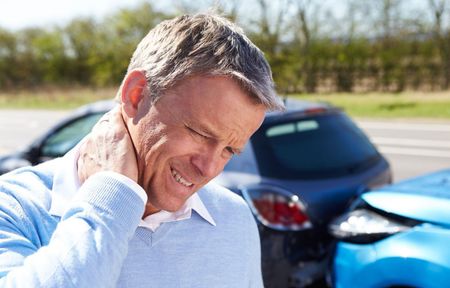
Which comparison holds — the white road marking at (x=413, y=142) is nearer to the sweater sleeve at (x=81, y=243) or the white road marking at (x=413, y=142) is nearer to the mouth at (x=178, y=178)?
the mouth at (x=178, y=178)

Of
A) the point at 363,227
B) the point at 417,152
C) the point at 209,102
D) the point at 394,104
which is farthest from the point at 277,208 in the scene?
the point at 394,104

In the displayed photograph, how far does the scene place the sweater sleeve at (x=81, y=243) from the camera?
965 mm

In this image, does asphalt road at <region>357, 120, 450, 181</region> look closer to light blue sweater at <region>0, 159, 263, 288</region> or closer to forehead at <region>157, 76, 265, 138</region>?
light blue sweater at <region>0, 159, 263, 288</region>

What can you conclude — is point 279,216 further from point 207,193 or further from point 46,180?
point 46,180

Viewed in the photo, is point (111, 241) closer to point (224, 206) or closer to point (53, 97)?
point (224, 206)

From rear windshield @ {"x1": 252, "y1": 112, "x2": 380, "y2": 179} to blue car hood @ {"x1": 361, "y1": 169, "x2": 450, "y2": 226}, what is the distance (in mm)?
552

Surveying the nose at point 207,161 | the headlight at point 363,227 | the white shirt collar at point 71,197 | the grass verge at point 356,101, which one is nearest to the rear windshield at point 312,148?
the headlight at point 363,227

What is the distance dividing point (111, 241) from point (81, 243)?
0.06m

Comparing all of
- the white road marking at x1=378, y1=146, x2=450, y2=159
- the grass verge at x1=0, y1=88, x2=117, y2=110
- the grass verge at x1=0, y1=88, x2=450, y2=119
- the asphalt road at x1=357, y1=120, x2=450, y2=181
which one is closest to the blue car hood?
the asphalt road at x1=357, y1=120, x2=450, y2=181

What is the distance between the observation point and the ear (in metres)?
1.25

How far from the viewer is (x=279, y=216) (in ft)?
11.2

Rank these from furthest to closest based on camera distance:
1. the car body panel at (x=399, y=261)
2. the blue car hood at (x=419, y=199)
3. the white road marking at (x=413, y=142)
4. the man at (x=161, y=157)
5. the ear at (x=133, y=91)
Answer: the white road marking at (x=413, y=142), the blue car hood at (x=419, y=199), the car body panel at (x=399, y=261), the ear at (x=133, y=91), the man at (x=161, y=157)

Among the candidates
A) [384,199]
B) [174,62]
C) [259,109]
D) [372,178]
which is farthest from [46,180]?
[372,178]

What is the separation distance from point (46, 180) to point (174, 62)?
42 cm
